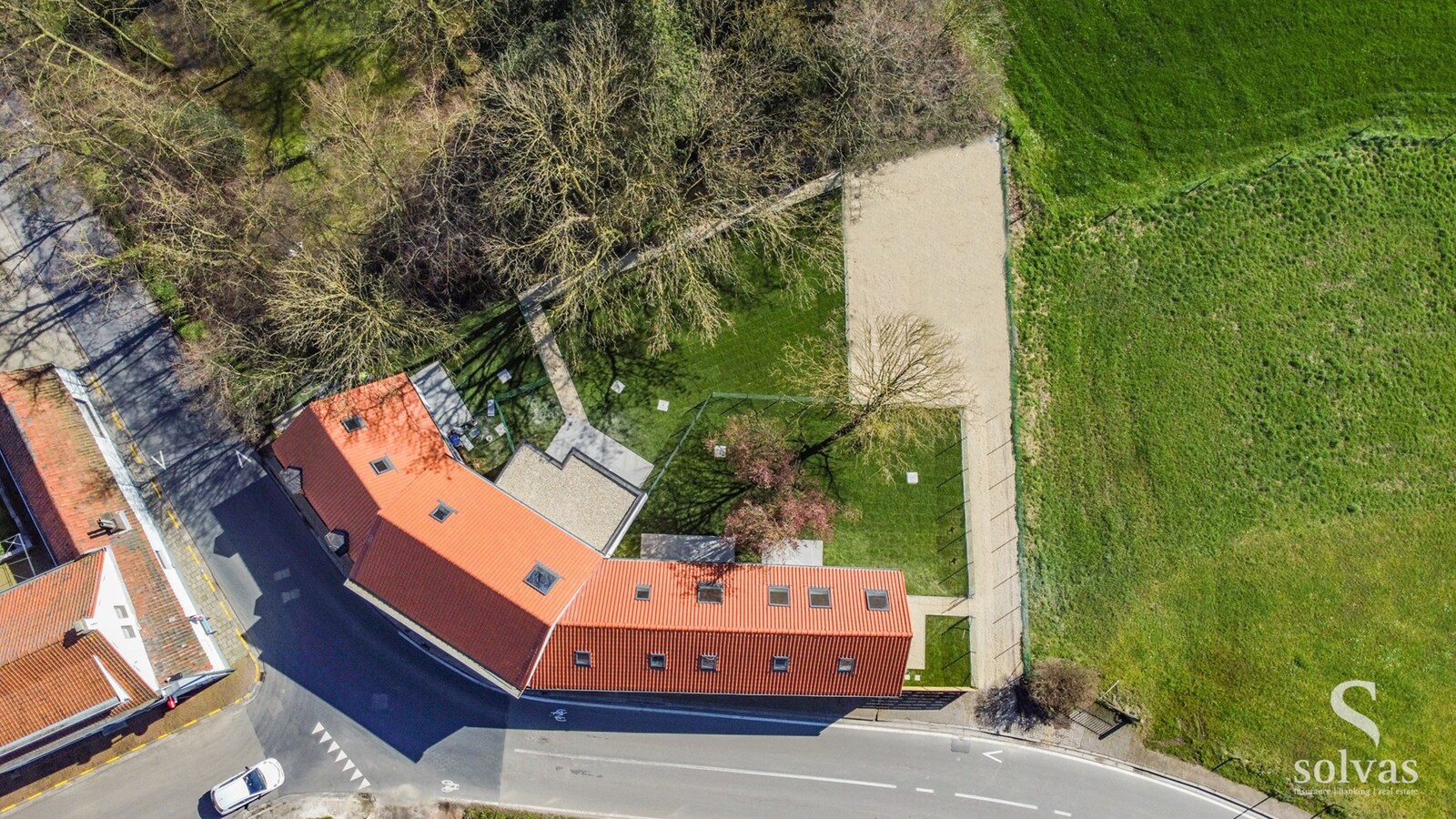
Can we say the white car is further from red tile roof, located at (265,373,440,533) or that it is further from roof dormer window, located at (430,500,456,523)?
roof dormer window, located at (430,500,456,523)

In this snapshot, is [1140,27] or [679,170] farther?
[1140,27]

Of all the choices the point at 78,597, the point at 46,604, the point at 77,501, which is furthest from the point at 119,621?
the point at 77,501

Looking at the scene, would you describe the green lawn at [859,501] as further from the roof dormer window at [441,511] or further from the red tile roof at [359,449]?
the red tile roof at [359,449]

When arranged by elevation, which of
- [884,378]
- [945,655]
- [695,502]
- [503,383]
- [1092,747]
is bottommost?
[1092,747]

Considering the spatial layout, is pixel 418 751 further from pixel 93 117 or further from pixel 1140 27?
pixel 1140 27

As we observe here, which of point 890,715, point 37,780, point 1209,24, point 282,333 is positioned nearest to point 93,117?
point 282,333

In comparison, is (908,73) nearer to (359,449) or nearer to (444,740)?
(359,449)
